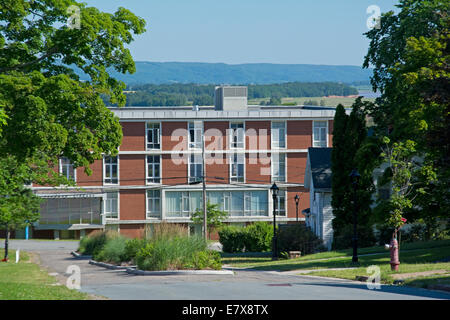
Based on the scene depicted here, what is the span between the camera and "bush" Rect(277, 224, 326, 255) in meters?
44.6

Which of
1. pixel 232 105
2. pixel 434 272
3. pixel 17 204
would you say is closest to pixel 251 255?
pixel 17 204

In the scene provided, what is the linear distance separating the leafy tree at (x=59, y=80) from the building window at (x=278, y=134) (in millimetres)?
49353

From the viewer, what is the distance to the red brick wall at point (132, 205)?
75.8 meters

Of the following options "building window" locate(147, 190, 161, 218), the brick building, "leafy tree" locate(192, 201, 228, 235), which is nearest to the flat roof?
the brick building

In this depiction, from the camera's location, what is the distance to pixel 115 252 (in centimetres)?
3709

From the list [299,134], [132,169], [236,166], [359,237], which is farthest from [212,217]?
[359,237]

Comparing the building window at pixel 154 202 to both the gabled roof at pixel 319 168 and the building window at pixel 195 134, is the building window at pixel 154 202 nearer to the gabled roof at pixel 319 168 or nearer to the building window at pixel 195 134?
the building window at pixel 195 134

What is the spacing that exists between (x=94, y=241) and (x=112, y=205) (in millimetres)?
26701

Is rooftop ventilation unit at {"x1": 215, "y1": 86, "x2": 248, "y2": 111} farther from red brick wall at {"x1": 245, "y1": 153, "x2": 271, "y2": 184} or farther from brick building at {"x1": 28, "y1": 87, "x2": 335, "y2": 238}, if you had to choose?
red brick wall at {"x1": 245, "y1": 153, "x2": 271, "y2": 184}


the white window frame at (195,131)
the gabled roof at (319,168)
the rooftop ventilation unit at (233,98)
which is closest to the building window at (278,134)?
the rooftop ventilation unit at (233,98)

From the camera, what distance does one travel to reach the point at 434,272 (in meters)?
22.9

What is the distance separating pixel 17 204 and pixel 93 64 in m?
18.4

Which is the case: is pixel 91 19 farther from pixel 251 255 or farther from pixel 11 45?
pixel 251 255

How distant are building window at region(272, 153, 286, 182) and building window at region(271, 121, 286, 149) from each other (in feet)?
3.46
